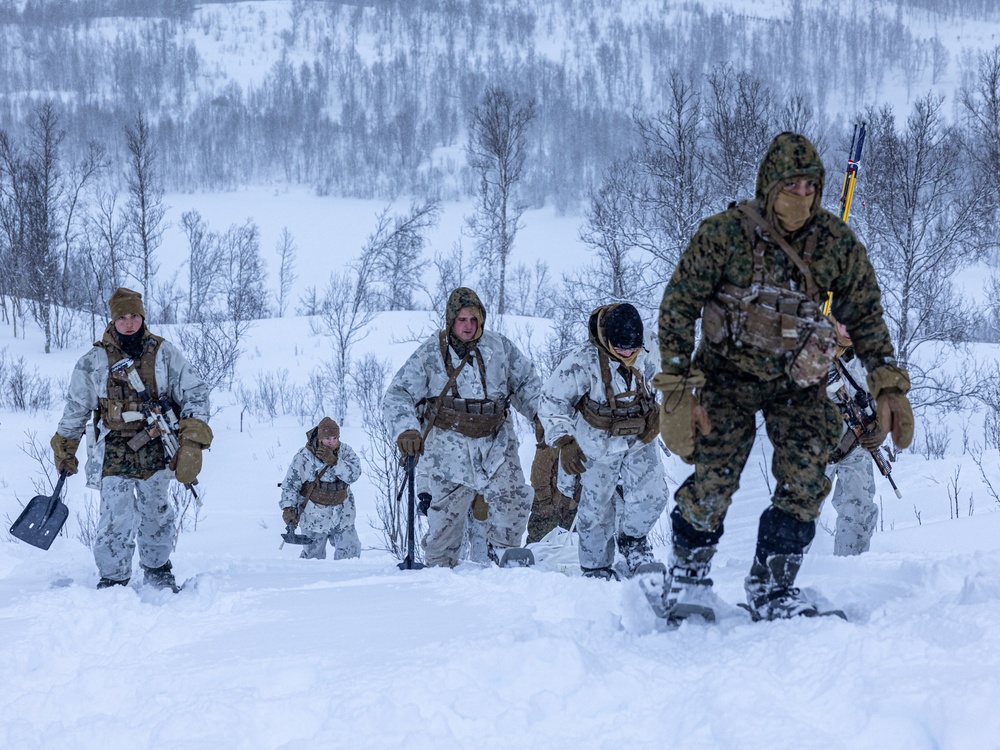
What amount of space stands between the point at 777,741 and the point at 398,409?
3614 millimetres

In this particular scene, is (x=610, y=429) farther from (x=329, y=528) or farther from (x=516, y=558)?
(x=329, y=528)

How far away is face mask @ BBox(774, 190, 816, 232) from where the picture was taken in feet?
8.64

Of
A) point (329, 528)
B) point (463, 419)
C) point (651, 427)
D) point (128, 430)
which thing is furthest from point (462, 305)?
point (329, 528)

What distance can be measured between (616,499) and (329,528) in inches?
164

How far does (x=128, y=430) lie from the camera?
4652mm

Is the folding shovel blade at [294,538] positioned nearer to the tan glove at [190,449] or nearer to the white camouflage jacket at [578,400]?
the tan glove at [190,449]

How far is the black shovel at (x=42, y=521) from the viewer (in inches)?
187

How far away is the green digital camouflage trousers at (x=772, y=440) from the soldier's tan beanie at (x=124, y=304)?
3.48 m

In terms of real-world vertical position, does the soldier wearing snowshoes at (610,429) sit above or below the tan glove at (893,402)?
below

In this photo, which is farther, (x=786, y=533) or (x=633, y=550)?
(x=633, y=550)

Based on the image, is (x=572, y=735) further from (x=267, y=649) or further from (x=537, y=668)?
(x=267, y=649)

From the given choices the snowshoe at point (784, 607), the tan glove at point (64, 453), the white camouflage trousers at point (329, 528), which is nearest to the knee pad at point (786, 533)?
the snowshoe at point (784, 607)

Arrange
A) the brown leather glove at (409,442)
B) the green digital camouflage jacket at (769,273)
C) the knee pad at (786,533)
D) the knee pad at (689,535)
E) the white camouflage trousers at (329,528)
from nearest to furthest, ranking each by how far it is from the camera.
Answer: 1. the green digital camouflage jacket at (769,273)
2. the knee pad at (786,533)
3. the knee pad at (689,535)
4. the brown leather glove at (409,442)
5. the white camouflage trousers at (329,528)

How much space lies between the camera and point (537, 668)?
2393 mm
